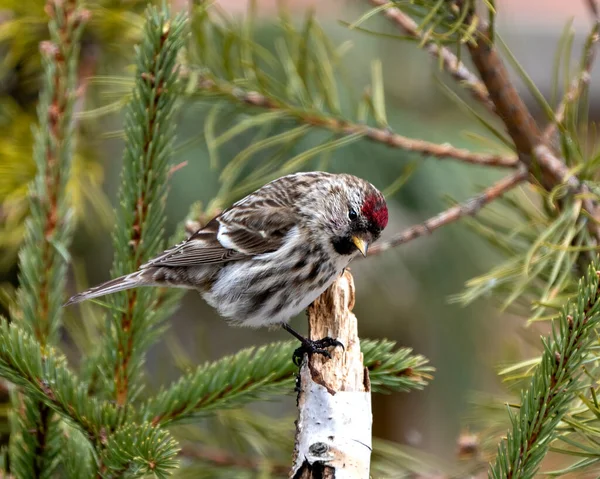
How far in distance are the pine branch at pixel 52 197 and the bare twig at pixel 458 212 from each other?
1.50ft

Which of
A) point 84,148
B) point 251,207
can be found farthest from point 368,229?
point 84,148

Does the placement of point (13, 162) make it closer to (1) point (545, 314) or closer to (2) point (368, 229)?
(2) point (368, 229)

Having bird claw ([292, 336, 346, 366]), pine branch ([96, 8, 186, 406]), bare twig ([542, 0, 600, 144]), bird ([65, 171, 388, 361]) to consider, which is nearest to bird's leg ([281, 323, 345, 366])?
bird claw ([292, 336, 346, 366])

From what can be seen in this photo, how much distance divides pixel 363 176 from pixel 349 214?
0.18 metres

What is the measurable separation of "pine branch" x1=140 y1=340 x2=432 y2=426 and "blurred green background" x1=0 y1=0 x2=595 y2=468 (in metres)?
0.33

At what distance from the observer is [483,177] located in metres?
1.72

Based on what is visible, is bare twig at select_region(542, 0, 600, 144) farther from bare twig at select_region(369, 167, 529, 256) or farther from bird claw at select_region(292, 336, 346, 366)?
bird claw at select_region(292, 336, 346, 366)

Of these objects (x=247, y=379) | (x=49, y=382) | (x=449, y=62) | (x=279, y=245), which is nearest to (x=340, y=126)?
(x=449, y=62)

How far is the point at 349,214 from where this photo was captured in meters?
1.43

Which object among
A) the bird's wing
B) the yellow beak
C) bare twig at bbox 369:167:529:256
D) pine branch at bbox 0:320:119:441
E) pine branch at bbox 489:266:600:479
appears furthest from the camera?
the bird's wing

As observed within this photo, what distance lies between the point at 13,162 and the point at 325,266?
0.56 m

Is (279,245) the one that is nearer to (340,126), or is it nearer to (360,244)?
(360,244)

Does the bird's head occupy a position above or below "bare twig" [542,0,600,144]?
above

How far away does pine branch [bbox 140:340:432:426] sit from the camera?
89 cm
